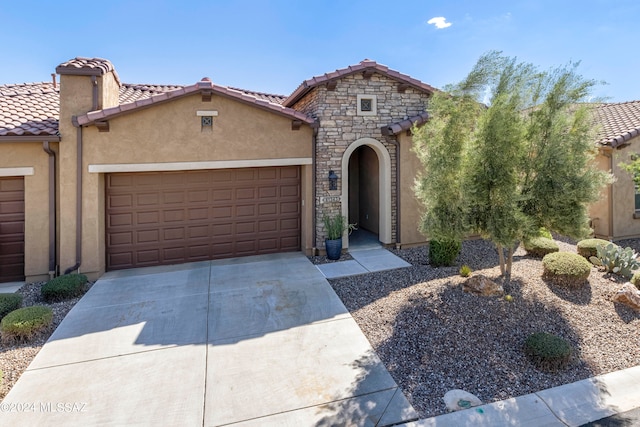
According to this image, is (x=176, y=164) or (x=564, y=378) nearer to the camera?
(x=564, y=378)

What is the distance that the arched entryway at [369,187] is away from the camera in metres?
10.8

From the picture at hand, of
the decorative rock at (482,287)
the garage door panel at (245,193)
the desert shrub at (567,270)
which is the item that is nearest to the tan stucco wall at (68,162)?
the garage door panel at (245,193)

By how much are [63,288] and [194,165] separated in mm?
4205

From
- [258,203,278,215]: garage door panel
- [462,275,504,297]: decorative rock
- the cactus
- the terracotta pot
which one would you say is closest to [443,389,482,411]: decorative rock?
[462,275,504,297]: decorative rock

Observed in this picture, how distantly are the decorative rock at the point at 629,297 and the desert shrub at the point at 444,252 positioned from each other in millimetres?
3286

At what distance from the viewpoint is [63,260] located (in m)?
8.72

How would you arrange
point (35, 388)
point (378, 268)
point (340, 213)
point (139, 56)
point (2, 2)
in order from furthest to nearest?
point (139, 56) → point (340, 213) → point (378, 268) → point (2, 2) → point (35, 388)

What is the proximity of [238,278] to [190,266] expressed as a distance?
192cm

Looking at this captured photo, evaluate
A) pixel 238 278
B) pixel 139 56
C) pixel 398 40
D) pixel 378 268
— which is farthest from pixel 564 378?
pixel 139 56

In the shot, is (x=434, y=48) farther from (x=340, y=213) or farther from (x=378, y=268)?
(x=378, y=268)

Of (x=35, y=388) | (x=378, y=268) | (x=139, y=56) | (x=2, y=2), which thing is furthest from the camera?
(x=139, y=56)

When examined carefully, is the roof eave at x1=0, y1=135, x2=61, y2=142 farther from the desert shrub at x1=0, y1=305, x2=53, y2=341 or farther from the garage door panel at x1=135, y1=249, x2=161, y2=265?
the desert shrub at x1=0, y1=305, x2=53, y2=341

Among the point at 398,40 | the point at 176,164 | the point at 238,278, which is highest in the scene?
the point at 398,40

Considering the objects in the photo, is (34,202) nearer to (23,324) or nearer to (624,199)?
(23,324)
